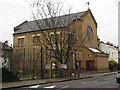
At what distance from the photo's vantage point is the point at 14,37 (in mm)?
51031

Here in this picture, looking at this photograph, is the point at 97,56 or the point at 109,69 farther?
the point at 109,69

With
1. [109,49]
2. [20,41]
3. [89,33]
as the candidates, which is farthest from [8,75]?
[109,49]

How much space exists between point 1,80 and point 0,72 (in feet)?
2.75

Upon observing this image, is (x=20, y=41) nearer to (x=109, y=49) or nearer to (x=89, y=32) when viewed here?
(x=89, y=32)

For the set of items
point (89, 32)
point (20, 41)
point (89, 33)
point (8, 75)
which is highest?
point (89, 32)

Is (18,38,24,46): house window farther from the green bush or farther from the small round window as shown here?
the green bush

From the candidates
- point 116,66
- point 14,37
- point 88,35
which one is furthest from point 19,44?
point 116,66

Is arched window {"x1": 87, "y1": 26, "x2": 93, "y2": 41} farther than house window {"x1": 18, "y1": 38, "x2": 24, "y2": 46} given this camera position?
No

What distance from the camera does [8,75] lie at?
19375mm

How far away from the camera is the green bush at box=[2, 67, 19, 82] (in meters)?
18.9

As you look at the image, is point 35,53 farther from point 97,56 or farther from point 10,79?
point 97,56

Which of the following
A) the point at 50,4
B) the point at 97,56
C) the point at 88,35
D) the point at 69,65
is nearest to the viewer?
the point at 50,4

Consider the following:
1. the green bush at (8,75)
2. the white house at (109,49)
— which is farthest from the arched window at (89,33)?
the green bush at (8,75)

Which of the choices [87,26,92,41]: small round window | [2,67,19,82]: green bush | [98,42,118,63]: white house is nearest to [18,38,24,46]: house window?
[87,26,92,41]: small round window
